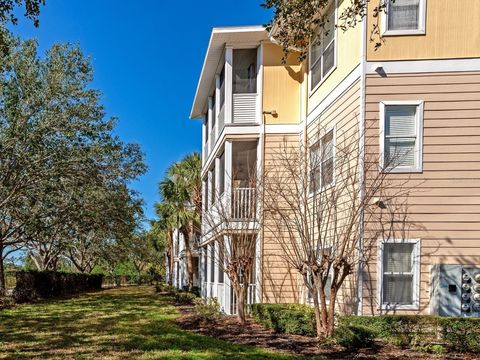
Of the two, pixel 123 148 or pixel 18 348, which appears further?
pixel 123 148

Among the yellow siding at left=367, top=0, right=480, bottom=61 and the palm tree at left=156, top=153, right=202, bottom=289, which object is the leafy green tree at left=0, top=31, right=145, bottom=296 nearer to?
the palm tree at left=156, top=153, right=202, bottom=289

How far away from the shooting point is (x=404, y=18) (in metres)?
10.1

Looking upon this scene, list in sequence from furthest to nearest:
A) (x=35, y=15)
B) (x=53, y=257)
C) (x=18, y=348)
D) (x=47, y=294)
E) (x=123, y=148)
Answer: (x=53, y=257), (x=47, y=294), (x=123, y=148), (x=18, y=348), (x=35, y=15)

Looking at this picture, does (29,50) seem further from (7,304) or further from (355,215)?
(355,215)

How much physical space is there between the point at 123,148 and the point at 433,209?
1350 centimetres

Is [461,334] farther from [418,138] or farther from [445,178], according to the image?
[418,138]

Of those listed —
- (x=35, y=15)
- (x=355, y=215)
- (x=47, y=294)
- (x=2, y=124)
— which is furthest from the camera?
(x=47, y=294)

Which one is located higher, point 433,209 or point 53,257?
point 433,209

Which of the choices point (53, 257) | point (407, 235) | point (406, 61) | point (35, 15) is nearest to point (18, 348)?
point (35, 15)

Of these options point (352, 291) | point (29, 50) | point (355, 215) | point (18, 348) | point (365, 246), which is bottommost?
point (18, 348)

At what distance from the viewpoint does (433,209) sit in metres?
9.72

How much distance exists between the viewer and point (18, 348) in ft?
29.9

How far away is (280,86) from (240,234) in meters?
4.85

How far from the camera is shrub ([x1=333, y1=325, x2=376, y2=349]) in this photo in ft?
28.7
